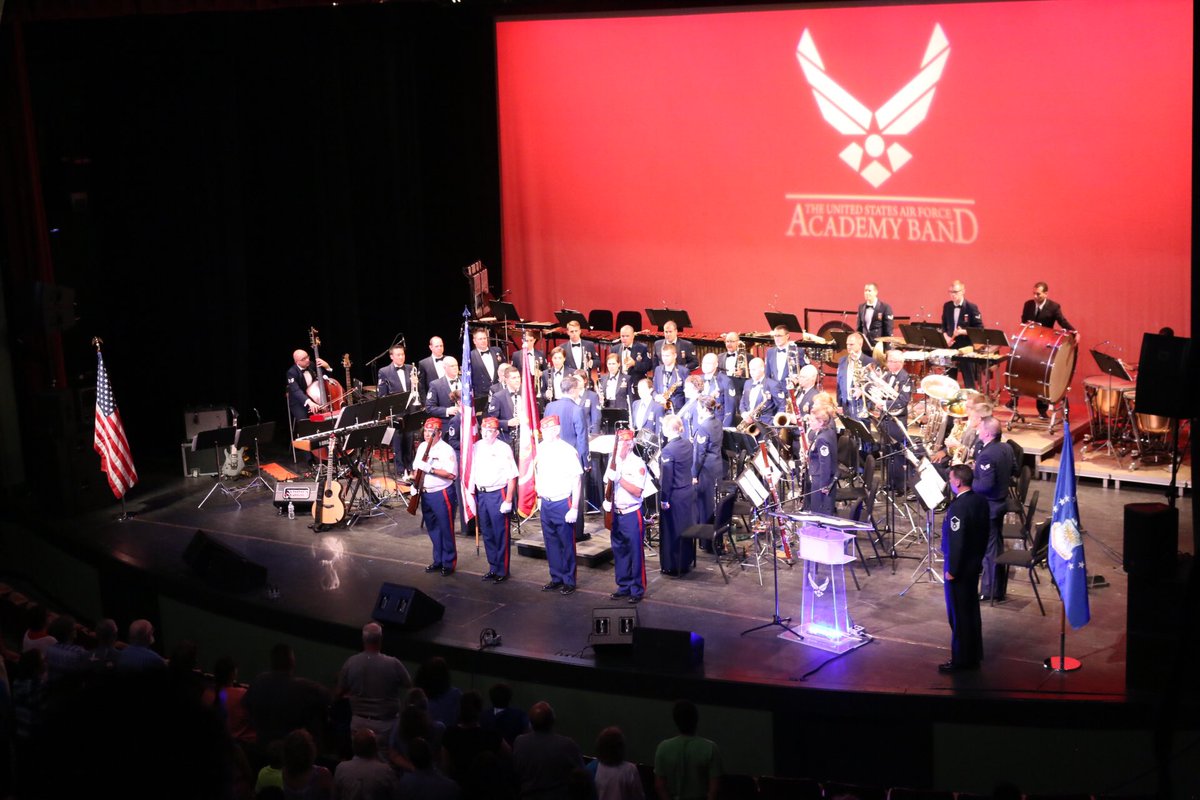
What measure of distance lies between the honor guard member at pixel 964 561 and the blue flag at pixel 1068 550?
631mm

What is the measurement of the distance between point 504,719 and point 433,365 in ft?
28.7

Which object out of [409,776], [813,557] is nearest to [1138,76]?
[813,557]

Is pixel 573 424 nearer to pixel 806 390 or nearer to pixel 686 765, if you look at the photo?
pixel 806 390

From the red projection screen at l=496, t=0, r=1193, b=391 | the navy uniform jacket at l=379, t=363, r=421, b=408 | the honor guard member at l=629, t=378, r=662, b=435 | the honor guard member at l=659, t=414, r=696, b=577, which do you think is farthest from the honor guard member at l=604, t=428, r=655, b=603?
the red projection screen at l=496, t=0, r=1193, b=391

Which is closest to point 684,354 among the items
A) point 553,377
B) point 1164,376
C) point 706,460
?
point 553,377

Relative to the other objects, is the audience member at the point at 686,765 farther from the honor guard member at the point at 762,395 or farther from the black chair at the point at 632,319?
the black chair at the point at 632,319

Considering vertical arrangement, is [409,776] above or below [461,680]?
above

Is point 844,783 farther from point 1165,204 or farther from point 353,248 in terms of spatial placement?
point 353,248

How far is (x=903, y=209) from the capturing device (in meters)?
18.2

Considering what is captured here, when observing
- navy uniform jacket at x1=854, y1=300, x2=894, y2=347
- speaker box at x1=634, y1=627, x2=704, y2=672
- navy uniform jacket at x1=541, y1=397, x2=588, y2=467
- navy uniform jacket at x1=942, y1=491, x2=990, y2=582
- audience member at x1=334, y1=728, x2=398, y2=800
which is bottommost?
speaker box at x1=634, y1=627, x2=704, y2=672

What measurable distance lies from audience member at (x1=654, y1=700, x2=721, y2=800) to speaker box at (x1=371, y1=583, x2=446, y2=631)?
406cm

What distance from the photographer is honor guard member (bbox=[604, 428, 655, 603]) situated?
37.8 feet

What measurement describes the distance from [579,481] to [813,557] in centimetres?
258

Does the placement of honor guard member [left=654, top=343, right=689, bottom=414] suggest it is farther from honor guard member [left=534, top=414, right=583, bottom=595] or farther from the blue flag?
the blue flag
